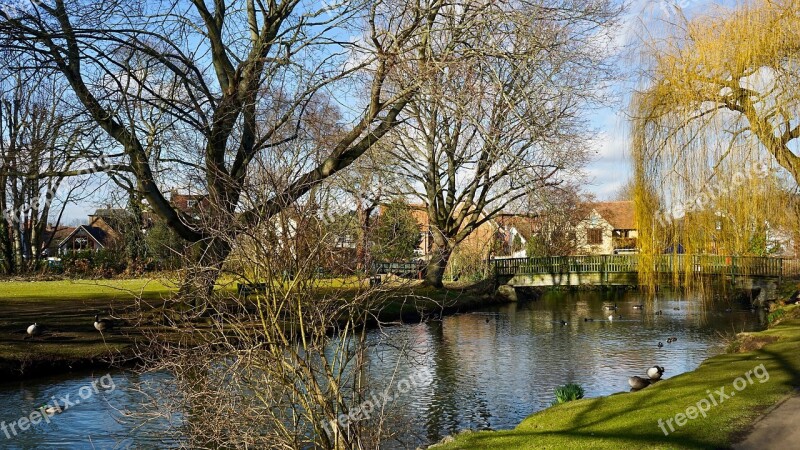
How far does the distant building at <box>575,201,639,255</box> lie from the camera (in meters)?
47.2

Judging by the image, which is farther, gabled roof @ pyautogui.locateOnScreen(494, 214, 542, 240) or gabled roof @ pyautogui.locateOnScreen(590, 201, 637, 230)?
gabled roof @ pyautogui.locateOnScreen(590, 201, 637, 230)

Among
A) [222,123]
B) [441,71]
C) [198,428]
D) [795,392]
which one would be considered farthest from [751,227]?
[198,428]

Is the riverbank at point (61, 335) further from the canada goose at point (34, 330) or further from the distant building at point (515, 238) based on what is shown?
the distant building at point (515, 238)

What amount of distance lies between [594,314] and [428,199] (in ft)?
28.4

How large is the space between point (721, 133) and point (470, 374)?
789 centimetres

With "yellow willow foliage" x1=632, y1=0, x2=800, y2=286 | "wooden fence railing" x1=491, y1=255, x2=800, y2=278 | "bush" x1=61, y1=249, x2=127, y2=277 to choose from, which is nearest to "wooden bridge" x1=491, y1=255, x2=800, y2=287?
"wooden fence railing" x1=491, y1=255, x2=800, y2=278

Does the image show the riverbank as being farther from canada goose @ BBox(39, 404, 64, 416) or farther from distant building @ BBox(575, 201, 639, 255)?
distant building @ BBox(575, 201, 639, 255)

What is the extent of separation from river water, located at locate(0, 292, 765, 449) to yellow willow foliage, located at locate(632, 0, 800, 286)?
137 inches

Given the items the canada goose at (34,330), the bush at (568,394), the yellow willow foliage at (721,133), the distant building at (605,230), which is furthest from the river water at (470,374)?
the distant building at (605,230)

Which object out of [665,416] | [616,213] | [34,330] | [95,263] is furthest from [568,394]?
[616,213]

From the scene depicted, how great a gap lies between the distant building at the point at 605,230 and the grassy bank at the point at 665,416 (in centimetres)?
3511

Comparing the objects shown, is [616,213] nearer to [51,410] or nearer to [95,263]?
[95,263]

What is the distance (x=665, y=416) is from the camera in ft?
25.3

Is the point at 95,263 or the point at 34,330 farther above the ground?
the point at 95,263
